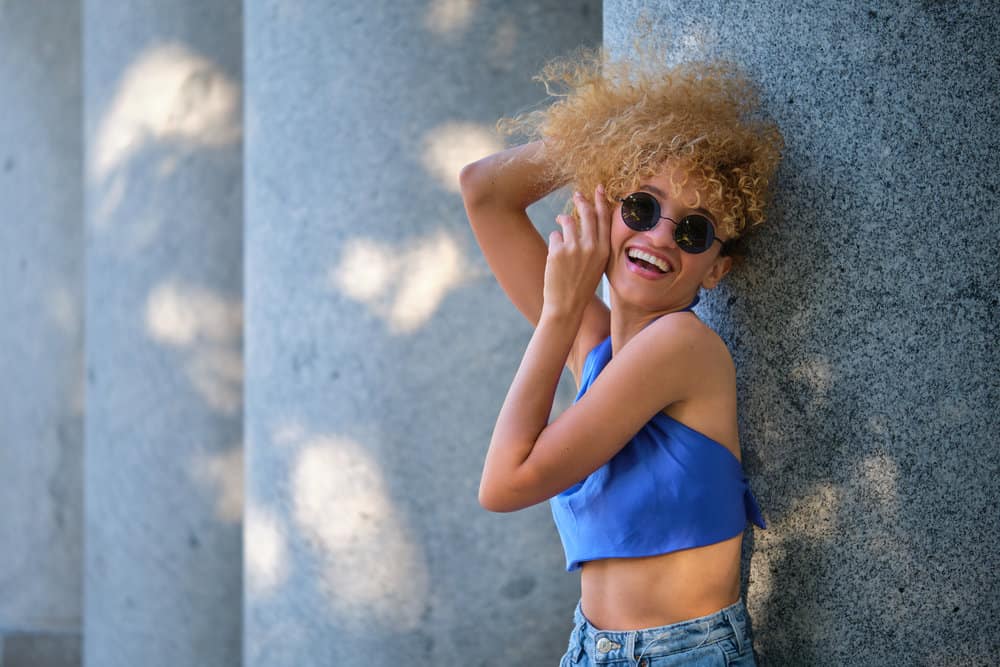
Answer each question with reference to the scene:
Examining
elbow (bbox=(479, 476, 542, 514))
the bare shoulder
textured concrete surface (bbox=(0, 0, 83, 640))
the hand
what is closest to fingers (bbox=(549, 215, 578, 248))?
the hand

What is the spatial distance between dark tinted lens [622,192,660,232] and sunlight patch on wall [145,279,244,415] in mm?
3393

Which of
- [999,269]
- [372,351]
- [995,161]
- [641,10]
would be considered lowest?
[372,351]

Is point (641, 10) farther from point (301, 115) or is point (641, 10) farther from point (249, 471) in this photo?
point (249, 471)

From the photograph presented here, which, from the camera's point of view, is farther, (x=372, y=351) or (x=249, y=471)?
(x=249, y=471)

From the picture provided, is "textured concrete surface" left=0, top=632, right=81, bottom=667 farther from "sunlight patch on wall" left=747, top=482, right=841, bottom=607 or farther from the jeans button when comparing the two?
"sunlight patch on wall" left=747, top=482, right=841, bottom=607

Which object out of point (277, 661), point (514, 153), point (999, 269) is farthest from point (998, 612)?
point (277, 661)

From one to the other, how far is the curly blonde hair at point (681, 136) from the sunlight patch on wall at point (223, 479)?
10.9ft

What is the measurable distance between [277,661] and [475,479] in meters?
1.06

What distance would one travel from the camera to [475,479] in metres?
3.66

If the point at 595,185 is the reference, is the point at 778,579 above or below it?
below

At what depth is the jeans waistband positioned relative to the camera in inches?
77.5

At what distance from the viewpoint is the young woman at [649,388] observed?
194cm

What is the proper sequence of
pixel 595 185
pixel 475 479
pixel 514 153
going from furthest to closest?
1. pixel 475 479
2. pixel 514 153
3. pixel 595 185

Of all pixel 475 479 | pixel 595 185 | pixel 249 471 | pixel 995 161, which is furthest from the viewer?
pixel 249 471
